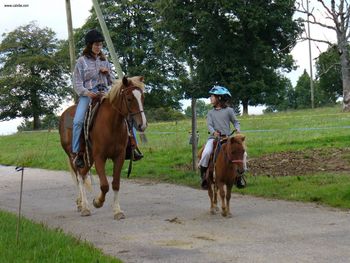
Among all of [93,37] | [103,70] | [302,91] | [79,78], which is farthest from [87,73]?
[302,91]

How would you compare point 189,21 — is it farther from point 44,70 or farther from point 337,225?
point 44,70

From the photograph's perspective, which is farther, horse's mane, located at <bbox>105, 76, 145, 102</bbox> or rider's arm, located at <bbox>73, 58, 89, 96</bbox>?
rider's arm, located at <bbox>73, 58, 89, 96</bbox>

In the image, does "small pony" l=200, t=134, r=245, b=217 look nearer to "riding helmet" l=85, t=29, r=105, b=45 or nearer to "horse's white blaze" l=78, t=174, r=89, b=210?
"horse's white blaze" l=78, t=174, r=89, b=210

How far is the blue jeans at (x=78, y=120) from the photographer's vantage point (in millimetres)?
9680

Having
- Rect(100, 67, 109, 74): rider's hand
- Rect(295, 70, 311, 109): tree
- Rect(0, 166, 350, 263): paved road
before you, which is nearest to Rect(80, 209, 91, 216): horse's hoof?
Rect(0, 166, 350, 263): paved road

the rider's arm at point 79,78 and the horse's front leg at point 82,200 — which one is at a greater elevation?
the rider's arm at point 79,78

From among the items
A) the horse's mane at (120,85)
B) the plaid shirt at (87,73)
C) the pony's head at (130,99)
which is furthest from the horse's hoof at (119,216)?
Answer: the plaid shirt at (87,73)

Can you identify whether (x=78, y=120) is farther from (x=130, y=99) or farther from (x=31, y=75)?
(x=31, y=75)

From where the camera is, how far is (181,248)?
23.2ft

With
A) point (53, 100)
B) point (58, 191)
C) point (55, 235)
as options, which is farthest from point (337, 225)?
point (53, 100)

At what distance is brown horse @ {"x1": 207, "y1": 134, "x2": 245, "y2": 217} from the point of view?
8844 mm

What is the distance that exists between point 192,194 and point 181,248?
5.05 m

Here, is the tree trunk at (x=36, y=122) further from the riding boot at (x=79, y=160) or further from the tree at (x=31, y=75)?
the riding boot at (x=79, y=160)

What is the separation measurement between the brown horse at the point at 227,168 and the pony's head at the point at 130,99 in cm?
138
